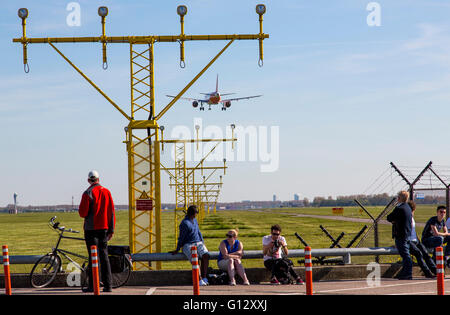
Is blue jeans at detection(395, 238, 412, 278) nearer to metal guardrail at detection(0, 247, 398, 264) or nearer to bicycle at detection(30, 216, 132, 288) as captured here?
metal guardrail at detection(0, 247, 398, 264)

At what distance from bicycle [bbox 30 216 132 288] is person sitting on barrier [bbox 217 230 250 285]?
5.92ft

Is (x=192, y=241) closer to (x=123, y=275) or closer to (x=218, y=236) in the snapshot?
(x=123, y=275)

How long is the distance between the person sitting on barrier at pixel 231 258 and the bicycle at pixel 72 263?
180 cm

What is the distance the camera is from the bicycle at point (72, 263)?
40.9 feet

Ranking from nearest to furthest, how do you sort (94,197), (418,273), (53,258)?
(94,197) < (53,258) < (418,273)

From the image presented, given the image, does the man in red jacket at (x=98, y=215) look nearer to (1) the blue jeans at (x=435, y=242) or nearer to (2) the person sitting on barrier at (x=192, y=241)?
(2) the person sitting on barrier at (x=192, y=241)

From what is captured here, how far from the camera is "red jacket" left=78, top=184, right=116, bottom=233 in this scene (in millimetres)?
11594

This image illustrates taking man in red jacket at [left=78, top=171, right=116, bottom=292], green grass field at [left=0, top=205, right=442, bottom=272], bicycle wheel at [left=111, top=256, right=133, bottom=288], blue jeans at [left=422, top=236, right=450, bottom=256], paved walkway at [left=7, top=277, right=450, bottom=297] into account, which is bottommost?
green grass field at [left=0, top=205, right=442, bottom=272]

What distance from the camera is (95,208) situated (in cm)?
1159

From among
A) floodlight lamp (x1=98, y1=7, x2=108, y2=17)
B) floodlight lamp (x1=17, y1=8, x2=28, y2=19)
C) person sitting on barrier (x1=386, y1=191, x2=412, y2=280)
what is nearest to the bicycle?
person sitting on barrier (x1=386, y1=191, x2=412, y2=280)
